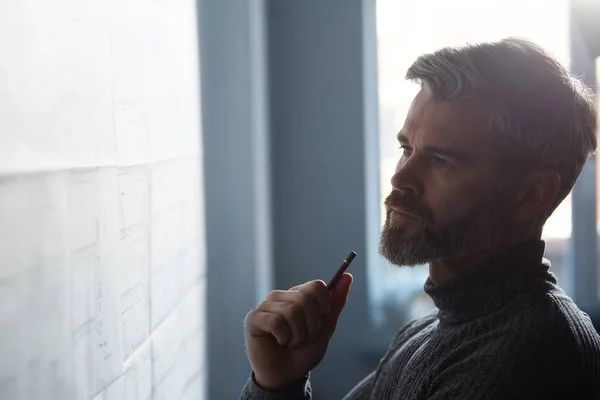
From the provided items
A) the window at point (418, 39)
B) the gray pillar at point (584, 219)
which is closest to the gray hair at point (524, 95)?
the window at point (418, 39)

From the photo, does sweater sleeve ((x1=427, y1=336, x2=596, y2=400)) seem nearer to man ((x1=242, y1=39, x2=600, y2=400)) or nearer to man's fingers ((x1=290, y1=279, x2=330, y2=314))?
man ((x1=242, y1=39, x2=600, y2=400))

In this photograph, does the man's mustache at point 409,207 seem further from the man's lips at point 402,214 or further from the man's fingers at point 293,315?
the man's fingers at point 293,315

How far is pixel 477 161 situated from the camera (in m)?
1.01

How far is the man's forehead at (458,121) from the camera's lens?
100cm

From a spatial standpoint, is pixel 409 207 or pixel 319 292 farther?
pixel 409 207

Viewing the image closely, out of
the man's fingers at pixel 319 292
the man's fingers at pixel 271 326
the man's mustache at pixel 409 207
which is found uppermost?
the man's mustache at pixel 409 207

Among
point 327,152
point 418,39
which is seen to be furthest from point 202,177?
point 418,39

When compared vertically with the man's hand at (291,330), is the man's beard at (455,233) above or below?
above

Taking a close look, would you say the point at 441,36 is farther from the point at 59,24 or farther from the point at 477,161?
the point at 59,24

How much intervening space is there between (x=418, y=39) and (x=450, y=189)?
49.6 inches

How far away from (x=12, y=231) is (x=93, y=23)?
0.90ft

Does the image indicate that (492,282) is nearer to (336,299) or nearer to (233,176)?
(336,299)

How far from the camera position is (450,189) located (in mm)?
1012

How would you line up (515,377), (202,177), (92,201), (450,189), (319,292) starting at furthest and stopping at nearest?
(202,177) → (450,189) → (319,292) → (515,377) → (92,201)
